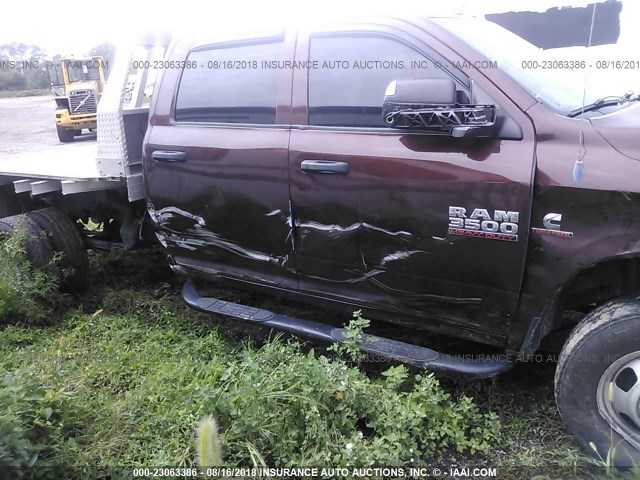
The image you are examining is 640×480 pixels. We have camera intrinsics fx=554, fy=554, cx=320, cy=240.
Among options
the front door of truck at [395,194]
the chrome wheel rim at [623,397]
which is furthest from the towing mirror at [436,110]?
the chrome wheel rim at [623,397]

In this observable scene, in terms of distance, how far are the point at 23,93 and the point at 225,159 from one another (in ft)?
40.5

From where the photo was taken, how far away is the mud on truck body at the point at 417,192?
233 cm

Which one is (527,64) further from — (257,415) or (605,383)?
(257,415)

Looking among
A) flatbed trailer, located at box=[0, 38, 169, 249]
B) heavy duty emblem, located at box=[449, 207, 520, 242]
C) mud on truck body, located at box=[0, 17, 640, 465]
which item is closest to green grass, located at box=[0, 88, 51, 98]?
flatbed trailer, located at box=[0, 38, 169, 249]

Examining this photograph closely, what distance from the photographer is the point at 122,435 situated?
2641mm

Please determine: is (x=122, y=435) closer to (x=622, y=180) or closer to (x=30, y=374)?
(x=30, y=374)

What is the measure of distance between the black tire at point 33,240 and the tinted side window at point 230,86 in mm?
1496

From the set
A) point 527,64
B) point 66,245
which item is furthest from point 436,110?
point 66,245

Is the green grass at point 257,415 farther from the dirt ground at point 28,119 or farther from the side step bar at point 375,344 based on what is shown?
the dirt ground at point 28,119

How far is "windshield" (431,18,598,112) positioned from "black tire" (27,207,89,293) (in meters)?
3.08

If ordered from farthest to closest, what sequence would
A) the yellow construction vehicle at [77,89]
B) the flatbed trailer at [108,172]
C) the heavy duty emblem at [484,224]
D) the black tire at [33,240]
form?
the yellow construction vehicle at [77,89], the black tire at [33,240], the flatbed trailer at [108,172], the heavy duty emblem at [484,224]

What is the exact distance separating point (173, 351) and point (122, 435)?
0.84 metres

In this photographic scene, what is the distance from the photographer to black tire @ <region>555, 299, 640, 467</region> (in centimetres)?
229

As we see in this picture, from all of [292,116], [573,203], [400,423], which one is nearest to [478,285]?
[573,203]
